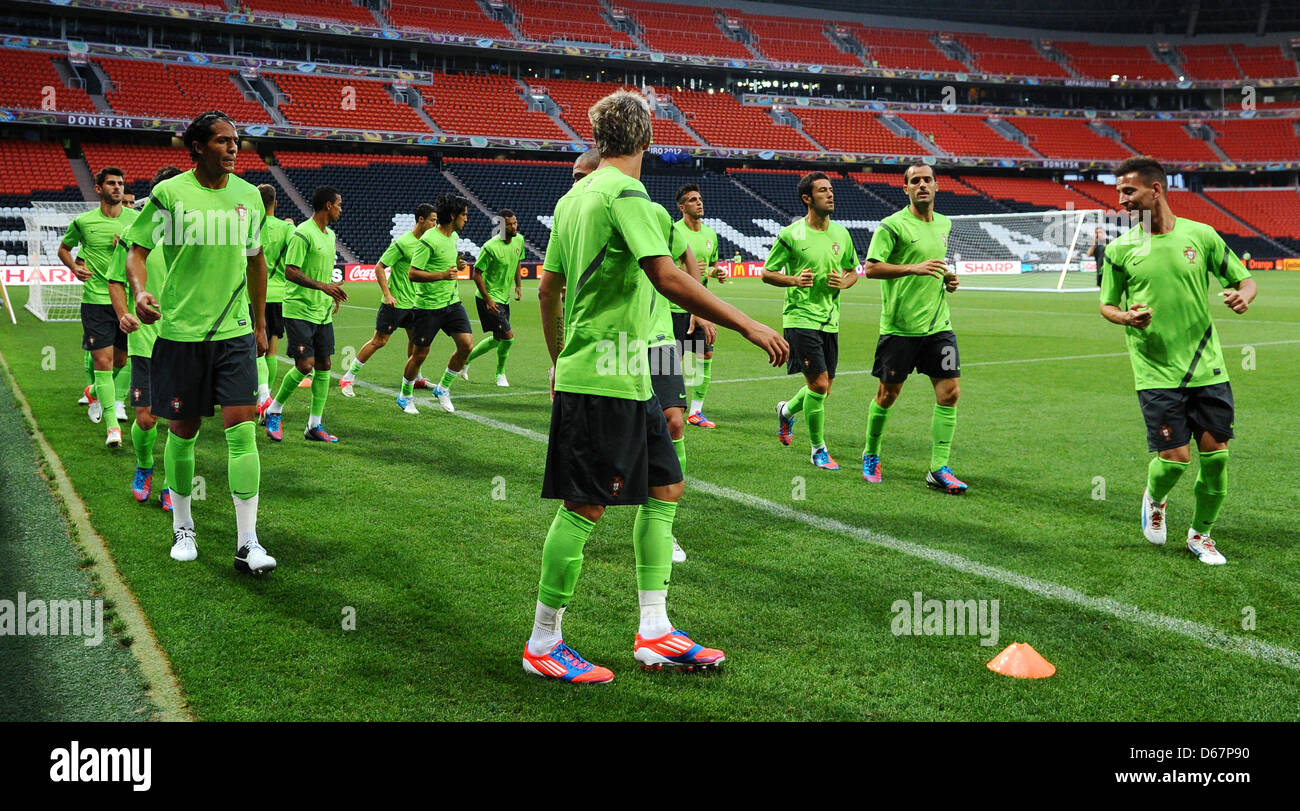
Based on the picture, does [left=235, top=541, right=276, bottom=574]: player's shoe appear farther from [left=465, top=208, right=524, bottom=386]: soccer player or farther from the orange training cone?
[left=465, top=208, right=524, bottom=386]: soccer player

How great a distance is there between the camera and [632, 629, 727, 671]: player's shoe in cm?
376

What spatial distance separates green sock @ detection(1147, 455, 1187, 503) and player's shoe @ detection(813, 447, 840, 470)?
260 cm

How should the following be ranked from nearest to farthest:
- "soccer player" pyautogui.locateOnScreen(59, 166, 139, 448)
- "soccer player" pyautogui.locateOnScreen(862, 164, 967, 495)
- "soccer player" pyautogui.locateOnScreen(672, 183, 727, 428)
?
"soccer player" pyautogui.locateOnScreen(862, 164, 967, 495), "soccer player" pyautogui.locateOnScreen(59, 166, 139, 448), "soccer player" pyautogui.locateOnScreen(672, 183, 727, 428)

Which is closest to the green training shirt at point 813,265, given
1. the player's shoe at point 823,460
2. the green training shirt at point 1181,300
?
the player's shoe at point 823,460

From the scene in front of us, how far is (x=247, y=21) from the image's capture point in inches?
1831

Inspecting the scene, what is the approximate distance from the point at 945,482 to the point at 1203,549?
1.89 meters

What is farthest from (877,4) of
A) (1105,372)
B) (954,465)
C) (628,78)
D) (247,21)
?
(954,465)

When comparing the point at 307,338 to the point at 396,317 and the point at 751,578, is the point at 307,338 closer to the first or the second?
the point at 396,317

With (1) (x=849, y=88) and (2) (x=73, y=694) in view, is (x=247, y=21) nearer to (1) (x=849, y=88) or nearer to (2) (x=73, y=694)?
(1) (x=849, y=88)

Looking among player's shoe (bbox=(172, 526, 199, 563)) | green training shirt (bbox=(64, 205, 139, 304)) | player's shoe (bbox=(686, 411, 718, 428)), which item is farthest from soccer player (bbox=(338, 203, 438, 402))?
player's shoe (bbox=(172, 526, 199, 563))

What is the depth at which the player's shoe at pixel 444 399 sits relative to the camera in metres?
10.6

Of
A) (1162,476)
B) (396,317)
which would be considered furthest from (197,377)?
(396,317)

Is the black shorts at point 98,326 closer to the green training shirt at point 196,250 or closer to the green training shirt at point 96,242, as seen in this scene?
the green training shirt at point 96,242
